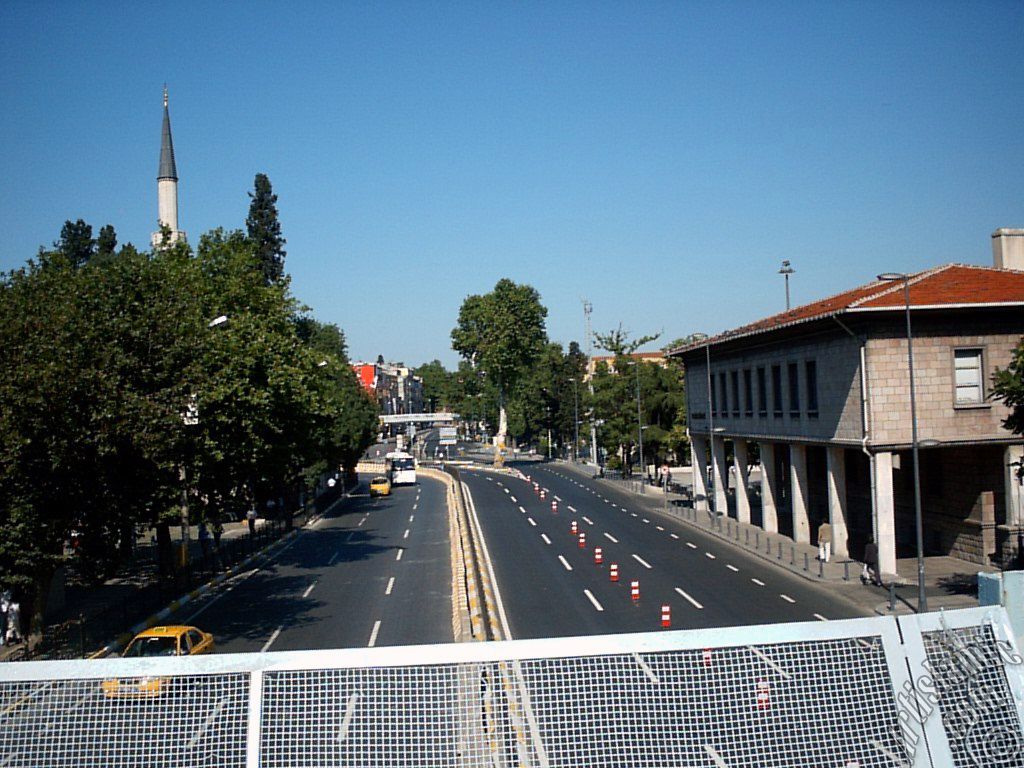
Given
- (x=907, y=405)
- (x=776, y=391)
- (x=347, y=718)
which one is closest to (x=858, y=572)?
(x=907, y=405)

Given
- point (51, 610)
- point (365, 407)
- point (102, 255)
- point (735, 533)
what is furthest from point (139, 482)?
point (102, 255)

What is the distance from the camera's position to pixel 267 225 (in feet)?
263

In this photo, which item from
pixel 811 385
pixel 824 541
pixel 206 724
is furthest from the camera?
pixel 811 385

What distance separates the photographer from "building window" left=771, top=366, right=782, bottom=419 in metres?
41.5

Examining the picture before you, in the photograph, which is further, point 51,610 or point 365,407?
point 365,407

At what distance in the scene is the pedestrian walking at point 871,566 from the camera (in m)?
29.8

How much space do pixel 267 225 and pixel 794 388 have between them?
178 feet

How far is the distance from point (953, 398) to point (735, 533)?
567 inches

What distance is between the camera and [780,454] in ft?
196

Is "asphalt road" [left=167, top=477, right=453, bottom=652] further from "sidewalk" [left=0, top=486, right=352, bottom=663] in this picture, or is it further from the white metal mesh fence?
the white metal mesh fence

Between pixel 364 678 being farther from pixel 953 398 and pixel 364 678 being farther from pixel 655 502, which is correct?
pixel 655 502

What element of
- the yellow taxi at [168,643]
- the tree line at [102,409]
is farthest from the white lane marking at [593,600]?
the tree line at [102,409]

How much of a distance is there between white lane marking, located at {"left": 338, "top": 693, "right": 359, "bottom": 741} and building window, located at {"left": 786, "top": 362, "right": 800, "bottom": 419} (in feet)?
120

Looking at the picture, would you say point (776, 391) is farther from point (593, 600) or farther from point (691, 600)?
point (593, 600)
